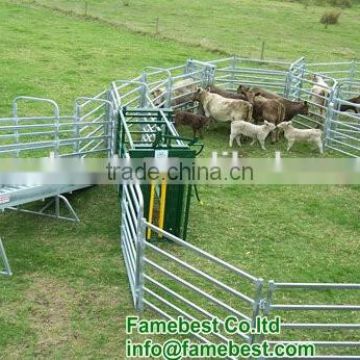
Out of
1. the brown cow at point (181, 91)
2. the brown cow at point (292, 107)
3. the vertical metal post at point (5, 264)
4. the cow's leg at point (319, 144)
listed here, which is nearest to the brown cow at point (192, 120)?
the brown cow at point (181, 91)

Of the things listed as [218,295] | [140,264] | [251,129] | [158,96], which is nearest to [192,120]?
[158,96]

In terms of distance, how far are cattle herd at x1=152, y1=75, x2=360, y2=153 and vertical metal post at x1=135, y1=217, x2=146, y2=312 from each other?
5.69m

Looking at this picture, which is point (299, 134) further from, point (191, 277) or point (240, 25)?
point (240, 25)

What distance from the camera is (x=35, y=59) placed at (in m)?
18.0

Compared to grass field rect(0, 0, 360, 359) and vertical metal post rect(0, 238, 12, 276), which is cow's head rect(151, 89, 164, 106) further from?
vertical metal post rect(0, 238, 12, 276)

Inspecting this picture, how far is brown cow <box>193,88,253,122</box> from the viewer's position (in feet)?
38.1

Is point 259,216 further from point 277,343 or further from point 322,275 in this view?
point 277,343

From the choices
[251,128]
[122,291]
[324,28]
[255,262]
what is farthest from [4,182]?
[324,28]

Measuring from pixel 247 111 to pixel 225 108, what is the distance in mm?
447

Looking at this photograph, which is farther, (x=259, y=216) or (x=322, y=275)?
(x=259, y=216)

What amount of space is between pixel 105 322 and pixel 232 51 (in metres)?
17.5

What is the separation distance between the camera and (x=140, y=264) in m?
5.88

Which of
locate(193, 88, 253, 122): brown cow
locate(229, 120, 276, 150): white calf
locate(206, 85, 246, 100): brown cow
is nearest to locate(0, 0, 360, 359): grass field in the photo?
locate(229, 120, 276, 150): white calf

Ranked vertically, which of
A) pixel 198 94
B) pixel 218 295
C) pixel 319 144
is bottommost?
pixel 218 295
